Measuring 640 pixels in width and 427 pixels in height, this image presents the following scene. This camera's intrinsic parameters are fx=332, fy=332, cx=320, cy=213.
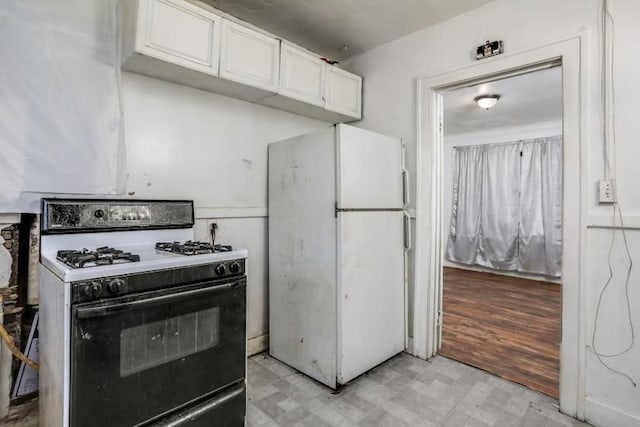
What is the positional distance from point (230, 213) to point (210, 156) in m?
0.42

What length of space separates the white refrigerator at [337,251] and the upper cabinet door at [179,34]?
78 centimetres

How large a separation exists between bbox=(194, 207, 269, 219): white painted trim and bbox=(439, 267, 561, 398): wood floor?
6.06 feet

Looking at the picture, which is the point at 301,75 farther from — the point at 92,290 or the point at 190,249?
the point at 92,290

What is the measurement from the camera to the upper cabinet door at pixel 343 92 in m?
2.71

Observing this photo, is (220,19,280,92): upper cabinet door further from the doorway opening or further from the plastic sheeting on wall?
the doorway opening

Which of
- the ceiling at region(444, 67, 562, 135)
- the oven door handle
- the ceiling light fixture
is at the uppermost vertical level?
the ceiling at region(444, 67, 562, 135)

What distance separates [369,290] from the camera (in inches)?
89.4

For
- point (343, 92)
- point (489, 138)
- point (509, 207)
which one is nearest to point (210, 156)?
point (343, 92)

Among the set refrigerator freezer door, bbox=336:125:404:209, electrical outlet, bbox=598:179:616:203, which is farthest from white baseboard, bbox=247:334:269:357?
electrical outlet, bbox=598:179:616:203

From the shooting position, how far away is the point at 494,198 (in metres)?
5.61

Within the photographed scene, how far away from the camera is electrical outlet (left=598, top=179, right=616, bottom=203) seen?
177 centimetres

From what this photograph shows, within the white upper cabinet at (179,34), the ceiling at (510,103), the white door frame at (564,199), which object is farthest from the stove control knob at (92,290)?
the ceiling at (510,103)

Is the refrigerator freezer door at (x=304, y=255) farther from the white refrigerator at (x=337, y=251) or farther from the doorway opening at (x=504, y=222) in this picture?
the doorway opening at (x=504, y=222)

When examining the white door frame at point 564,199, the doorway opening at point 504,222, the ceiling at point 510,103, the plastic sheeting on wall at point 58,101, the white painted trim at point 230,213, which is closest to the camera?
the plastic sheeting on wall at point 58,101
